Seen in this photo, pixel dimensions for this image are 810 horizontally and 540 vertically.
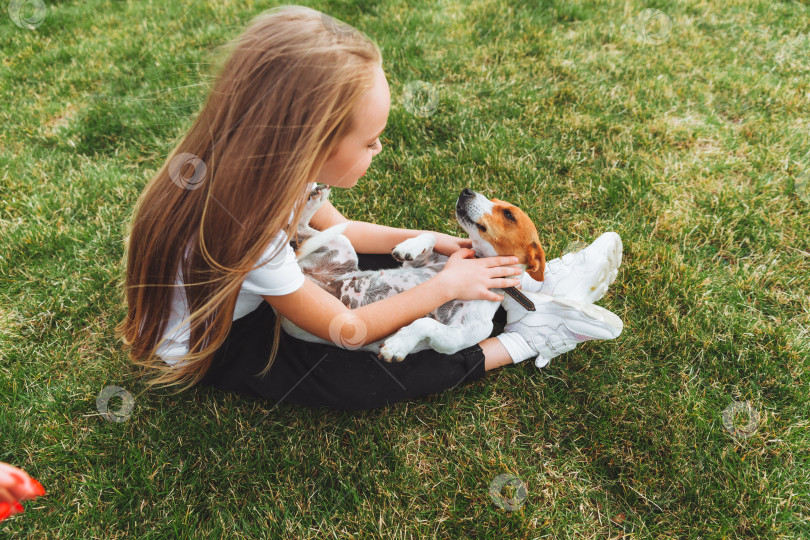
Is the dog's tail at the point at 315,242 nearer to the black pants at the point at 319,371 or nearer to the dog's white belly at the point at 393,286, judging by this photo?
the dog's white belly at the point at 393,286

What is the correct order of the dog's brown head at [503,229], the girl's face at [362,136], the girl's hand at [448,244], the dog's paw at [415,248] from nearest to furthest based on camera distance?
the girl's face at [362,136]
the dog's brown head at [503,229]
the dog's paw at [415,248]
the girl's hand at [448,244]

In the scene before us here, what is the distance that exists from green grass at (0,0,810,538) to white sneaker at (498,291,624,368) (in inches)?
5.5

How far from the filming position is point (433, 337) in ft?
7.34

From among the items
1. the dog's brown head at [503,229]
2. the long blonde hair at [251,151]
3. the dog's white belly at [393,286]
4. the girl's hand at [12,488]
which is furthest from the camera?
the dog's brown head at [503,229]

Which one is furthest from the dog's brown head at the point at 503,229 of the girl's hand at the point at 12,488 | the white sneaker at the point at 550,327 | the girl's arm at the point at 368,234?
the girl's hand at the point at 12,488

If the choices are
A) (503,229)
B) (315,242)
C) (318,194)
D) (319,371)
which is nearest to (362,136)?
(318,194)

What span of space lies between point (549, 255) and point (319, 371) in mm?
1572

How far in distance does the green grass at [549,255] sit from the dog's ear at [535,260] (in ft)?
1.64

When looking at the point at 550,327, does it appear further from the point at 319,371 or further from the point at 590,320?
the point at 319,371

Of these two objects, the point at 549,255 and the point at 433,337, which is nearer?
the point at 433,337

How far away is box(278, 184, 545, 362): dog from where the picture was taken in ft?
7.53

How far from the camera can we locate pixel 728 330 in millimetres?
2668

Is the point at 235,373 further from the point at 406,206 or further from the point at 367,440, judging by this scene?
the point at 406,206

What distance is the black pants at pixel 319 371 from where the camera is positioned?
2.31 m
